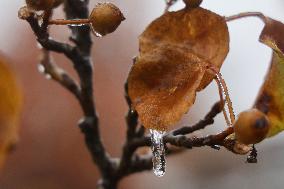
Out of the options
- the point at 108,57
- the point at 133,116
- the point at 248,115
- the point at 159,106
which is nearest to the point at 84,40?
the point at 133,116

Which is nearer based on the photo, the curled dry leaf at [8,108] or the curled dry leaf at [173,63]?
the curled dry leaf at [173,63]

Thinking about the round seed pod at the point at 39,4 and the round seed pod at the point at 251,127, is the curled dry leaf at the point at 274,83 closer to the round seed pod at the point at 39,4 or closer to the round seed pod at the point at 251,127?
the round seed pod at the point at 251,127

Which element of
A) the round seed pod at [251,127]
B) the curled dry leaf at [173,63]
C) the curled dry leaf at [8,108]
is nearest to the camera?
the round seed pod at [251,127]

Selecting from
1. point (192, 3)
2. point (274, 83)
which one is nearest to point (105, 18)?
point (192, 3)

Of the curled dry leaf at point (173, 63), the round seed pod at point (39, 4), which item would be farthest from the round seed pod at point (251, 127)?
the round seed pod at point (39, 4)

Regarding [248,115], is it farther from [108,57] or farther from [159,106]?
[108,57]

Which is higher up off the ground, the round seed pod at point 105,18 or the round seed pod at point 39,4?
the round seed pod at point 39,4
